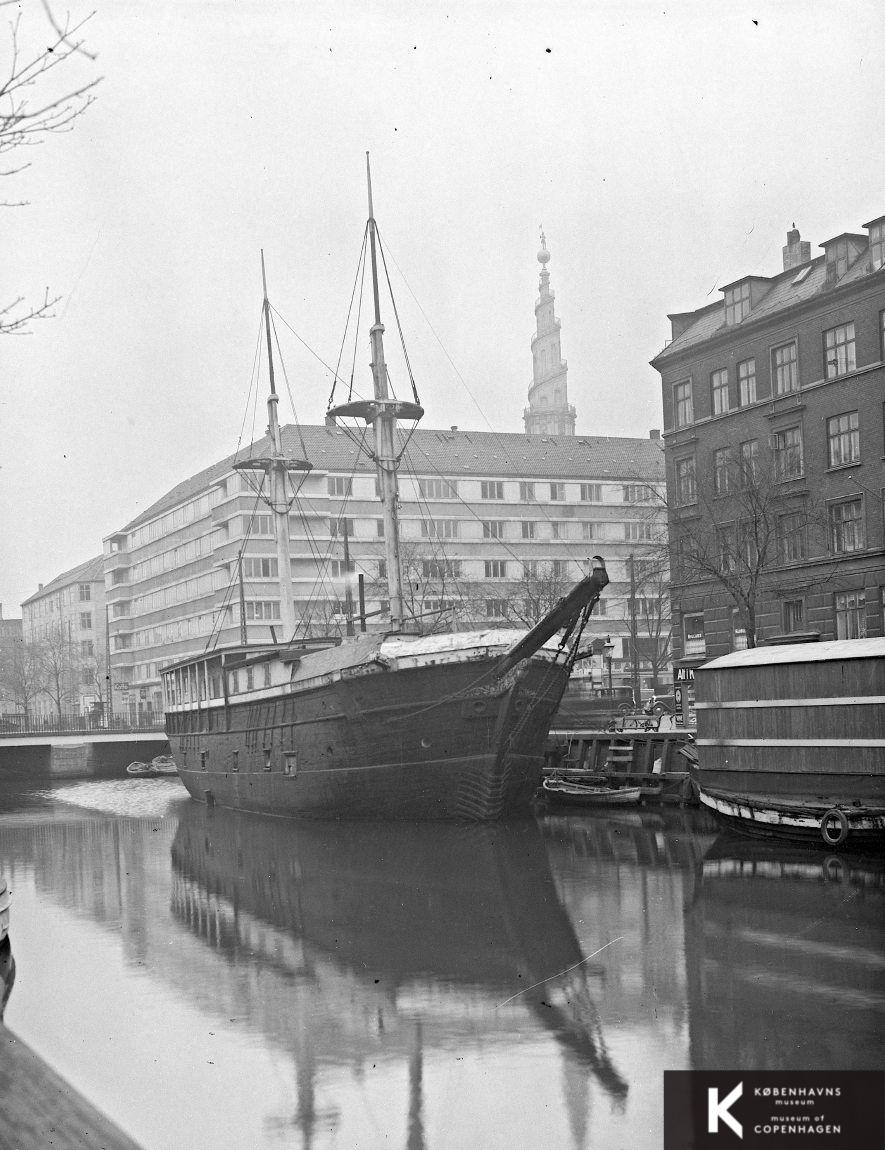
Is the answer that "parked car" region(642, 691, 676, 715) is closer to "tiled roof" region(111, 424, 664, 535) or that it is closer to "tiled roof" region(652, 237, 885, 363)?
"tiled roof" region(652, 237, 885, 363)

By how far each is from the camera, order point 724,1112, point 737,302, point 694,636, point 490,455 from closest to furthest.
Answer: point 724,1112
point 737,302
point 694,636
point 490,455

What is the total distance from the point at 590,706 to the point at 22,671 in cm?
6802

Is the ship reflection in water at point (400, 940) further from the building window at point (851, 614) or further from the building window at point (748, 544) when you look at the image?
the building window at point (851, 614)

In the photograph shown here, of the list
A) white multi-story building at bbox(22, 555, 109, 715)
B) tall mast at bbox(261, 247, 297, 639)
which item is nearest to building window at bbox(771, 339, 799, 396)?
tall mast at bbox(261, 247, 297, 639)

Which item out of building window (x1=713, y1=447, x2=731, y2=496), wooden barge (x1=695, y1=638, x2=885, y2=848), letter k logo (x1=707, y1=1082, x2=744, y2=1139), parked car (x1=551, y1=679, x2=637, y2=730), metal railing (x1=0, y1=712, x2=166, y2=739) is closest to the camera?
letter k logo (x1=707, y1=1082, x2=744, y2=1139)

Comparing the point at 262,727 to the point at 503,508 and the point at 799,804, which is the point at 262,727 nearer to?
the point at 799,804

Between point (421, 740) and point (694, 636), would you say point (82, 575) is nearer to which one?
point (694, 636)

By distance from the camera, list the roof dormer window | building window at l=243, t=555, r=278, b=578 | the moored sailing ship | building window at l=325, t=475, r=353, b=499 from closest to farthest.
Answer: the moored sailing ship
the roof dormer window
building window at l=243, t=555, r=278, b=578
building window at l=325, t=475, r=353, b=499

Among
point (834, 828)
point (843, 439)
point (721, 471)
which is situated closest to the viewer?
point (834, 828)

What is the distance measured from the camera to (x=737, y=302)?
47.3 metres

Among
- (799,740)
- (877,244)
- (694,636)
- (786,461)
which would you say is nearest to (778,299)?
(877,244)

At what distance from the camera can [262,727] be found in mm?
33375

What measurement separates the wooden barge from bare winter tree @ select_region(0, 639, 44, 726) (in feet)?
295

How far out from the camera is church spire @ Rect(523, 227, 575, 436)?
159375 mm
